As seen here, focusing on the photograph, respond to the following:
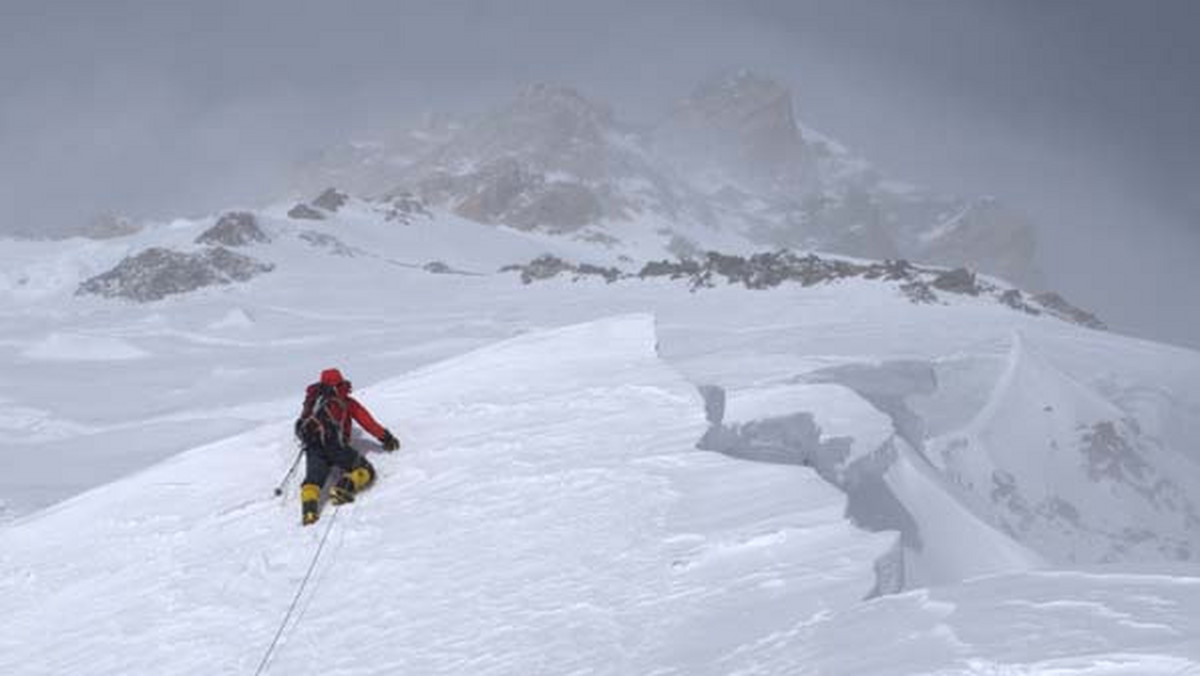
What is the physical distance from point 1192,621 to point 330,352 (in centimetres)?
2721

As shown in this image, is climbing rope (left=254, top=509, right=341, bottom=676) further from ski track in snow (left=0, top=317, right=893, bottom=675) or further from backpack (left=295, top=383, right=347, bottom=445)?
backpack (left=295, top=383, right=347, bottom=445)

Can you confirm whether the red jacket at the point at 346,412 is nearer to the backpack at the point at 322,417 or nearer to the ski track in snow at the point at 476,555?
the backpack at the point at 322,417

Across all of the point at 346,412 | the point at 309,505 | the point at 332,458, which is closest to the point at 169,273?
the point at 346,412

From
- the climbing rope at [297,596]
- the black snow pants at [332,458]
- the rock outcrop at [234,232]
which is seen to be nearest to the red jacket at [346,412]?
the black snow pants at [332,458]

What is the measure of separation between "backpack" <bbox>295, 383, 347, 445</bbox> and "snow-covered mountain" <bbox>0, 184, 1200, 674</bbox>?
23.9 inches

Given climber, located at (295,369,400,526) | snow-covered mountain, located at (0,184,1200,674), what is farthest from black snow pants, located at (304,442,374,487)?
snow-covered mountain, located at (0,184,1200,674)

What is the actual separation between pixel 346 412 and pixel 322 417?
0.46m

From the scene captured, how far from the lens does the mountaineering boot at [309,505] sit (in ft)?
26.3

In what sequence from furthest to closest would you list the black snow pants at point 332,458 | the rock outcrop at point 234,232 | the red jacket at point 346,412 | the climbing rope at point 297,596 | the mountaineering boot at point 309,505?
the rock outcrop at point 234,232, the red jacket at point 346,412, the black snow pants at point 332,458, the mountaineering boot at point 309,505, the climbing rope at point 297,596

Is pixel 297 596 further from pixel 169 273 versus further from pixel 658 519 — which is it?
pixel 169 273

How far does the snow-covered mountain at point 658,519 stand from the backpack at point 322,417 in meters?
0.61

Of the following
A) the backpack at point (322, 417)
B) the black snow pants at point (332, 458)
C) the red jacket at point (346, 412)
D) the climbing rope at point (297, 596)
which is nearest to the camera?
the climbing rope at point (297, 596)

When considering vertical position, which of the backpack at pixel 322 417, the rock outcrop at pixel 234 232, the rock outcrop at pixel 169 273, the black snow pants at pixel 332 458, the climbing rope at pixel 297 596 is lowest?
the climbing rope at pixel 297 596

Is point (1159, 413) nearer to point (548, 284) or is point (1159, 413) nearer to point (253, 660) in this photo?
point (253, 660)
